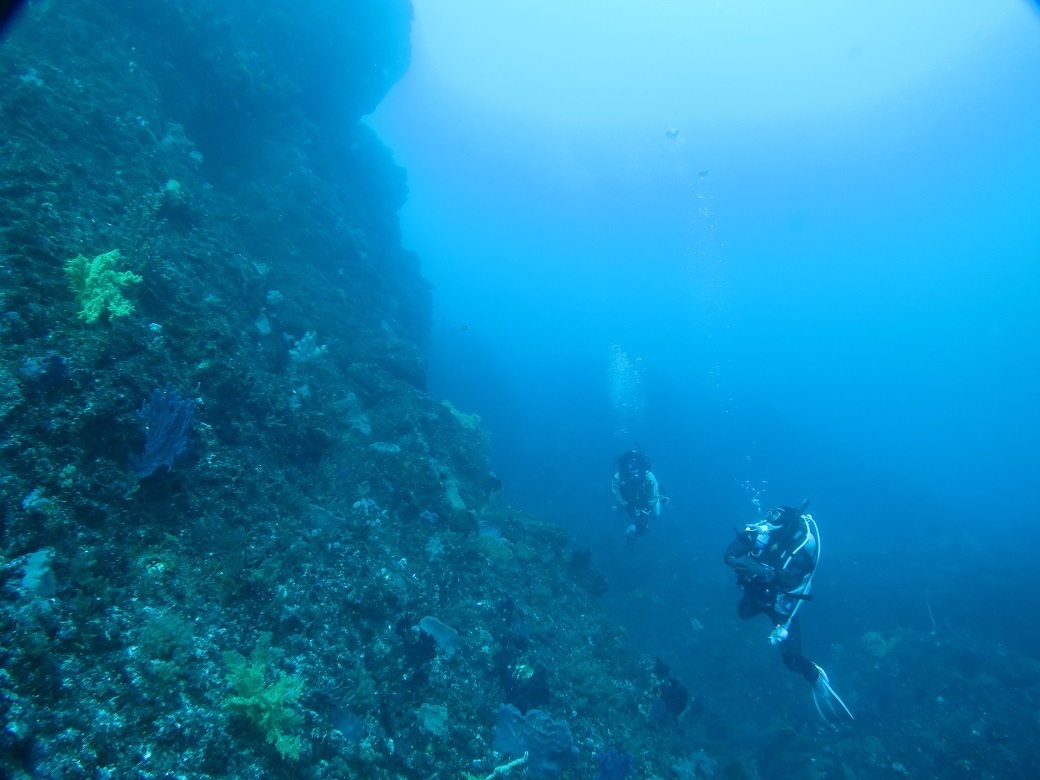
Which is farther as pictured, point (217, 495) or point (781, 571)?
point (781, 571)

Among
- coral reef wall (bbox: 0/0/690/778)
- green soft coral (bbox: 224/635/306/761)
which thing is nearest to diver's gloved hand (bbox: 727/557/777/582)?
coral reef wall (bbox: 0/0/690/778)

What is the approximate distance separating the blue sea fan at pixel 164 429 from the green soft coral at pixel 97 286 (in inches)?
43.8

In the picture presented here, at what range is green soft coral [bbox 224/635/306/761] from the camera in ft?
12.2

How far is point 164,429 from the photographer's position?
4.80 m

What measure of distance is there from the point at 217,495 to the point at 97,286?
2862 mm

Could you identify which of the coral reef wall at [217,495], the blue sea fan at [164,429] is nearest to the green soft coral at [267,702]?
the coral reef wall at [217,495]

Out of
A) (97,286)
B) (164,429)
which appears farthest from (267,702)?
(97,286)

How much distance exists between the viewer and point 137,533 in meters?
4.21

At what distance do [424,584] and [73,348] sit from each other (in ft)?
17.9

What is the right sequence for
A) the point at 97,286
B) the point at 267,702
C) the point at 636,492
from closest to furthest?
the point at 267,702, the point at 97,286, the point at 636,492

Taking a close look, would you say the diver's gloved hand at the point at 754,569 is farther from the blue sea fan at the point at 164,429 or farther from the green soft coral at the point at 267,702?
the blue sea fan at the point at 164,429

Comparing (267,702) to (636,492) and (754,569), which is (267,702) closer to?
(754,569)

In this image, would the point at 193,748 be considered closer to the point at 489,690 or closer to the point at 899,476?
Result: the point at 489,690

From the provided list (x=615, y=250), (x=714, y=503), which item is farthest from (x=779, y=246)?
(x=714, y=503)
